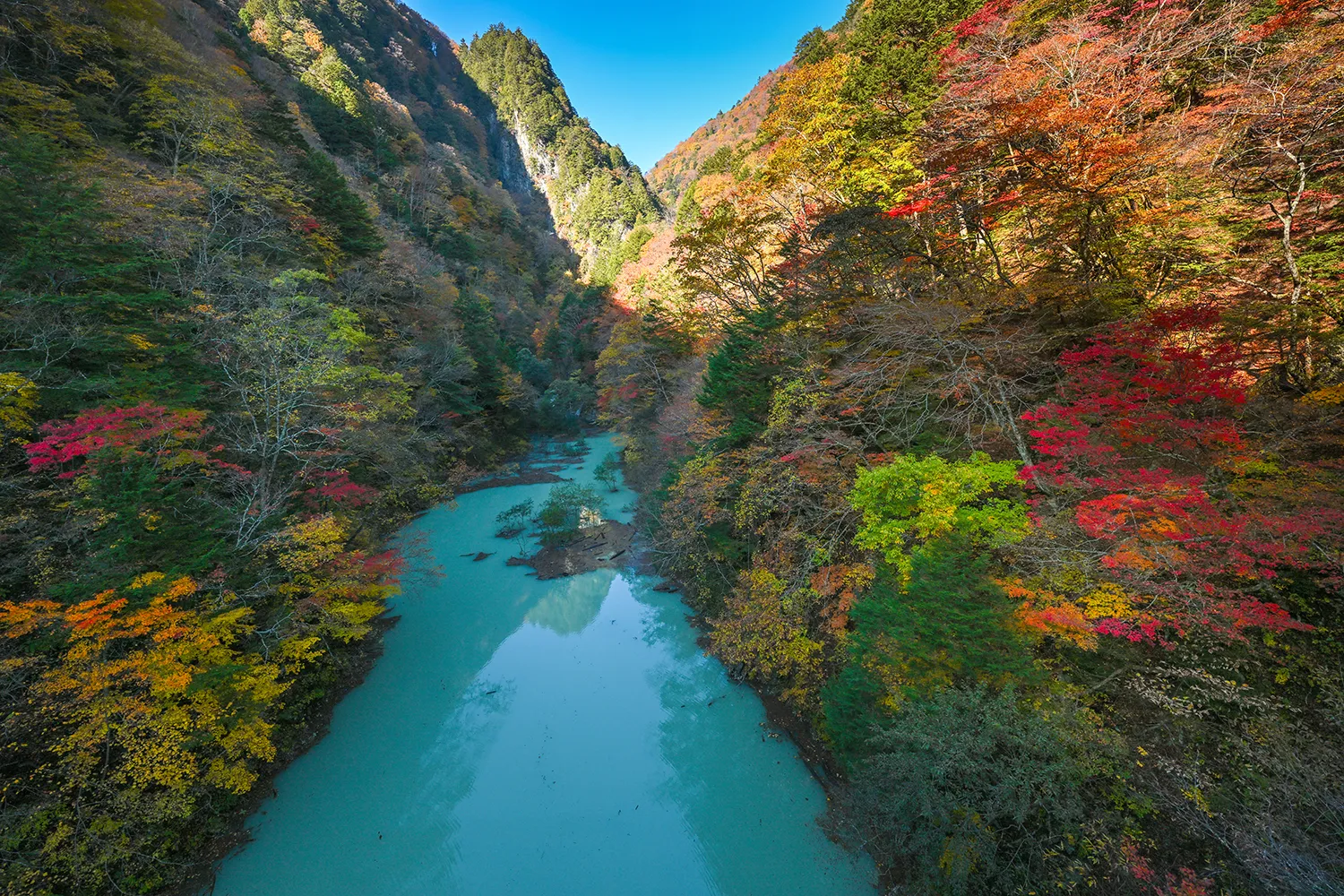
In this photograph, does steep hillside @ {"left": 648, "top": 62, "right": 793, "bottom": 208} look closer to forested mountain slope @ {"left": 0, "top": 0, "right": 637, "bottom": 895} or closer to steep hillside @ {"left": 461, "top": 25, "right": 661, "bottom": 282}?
steep hillside @ {"left": 461, "top": 25, "right": 661, "bottom": 282}

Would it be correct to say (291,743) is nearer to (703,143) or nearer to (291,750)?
(291,750)

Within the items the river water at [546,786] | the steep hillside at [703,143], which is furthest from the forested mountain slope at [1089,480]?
the steep hillside at [703,143]

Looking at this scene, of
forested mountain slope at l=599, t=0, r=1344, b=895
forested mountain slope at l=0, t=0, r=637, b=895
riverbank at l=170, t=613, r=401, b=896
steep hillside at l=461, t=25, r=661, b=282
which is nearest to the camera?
forested mountain slope at l=599, t=0, r=1344, b=895

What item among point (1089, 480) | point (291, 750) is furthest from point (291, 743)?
point (1089, 480)

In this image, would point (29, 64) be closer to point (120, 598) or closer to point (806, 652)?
point (120, 598)

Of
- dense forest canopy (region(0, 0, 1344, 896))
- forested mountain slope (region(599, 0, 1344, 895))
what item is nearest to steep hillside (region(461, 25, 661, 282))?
dense forest canopy (region(0, 0, 1344, 896))

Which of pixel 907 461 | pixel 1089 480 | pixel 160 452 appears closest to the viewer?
pixel 1089 480

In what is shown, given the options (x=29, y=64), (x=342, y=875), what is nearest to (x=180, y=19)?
(x=29, y=64)
